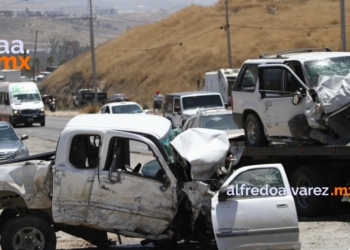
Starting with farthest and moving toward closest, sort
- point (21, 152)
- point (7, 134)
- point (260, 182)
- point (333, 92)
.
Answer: point (7, 134) → point (21, 152) → point (333, 92) → point (260, 182)

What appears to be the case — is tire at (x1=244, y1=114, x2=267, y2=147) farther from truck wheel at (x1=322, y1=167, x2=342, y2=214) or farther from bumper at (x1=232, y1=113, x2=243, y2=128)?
truck wheel at (x1=322, y1=167, x2=342, y2=214)

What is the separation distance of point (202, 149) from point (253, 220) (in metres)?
1.18

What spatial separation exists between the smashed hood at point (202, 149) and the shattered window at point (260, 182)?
441mm

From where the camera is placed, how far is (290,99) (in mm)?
12766

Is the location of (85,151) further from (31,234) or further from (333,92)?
(333,92)

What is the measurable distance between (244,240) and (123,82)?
95.6 m

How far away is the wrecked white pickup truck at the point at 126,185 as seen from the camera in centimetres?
926

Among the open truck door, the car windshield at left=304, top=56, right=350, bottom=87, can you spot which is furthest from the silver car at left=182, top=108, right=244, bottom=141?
the open truck door

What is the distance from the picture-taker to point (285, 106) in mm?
12898

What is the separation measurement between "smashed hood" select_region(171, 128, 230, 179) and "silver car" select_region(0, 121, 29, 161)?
37.8ft

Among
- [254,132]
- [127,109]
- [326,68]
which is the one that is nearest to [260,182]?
[326,68]

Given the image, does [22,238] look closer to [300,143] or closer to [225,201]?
[225,201]

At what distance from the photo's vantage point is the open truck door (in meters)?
8.72

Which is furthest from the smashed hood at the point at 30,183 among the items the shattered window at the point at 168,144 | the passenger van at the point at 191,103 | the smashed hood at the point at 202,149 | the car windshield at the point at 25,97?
the car windshield at the point at 25,97
